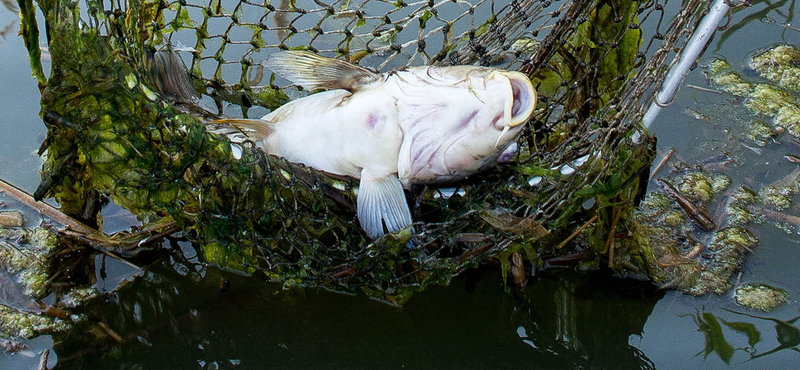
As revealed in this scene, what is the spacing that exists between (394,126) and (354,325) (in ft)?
3.07

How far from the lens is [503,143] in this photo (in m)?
2.40

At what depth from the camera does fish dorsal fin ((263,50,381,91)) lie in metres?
2.63

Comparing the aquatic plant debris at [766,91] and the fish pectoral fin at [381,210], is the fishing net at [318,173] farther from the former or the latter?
the aquatic plant debris at [766,91]

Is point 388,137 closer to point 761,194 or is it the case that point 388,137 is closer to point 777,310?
point 777,310

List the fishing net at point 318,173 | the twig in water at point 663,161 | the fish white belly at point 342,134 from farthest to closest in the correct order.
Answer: the twig in water at point 663,161, the fish white belly at point 342,134, the fishing net at point 318,173

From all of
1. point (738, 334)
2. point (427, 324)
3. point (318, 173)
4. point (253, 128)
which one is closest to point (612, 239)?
point (738, 334)

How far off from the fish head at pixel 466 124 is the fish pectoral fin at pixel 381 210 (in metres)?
0.12

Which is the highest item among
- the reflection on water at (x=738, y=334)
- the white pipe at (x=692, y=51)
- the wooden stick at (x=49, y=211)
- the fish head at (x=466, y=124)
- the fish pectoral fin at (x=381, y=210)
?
the white pipe at (x=692, y=51)

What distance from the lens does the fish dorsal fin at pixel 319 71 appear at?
2.63 metres

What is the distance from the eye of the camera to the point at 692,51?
2.40m

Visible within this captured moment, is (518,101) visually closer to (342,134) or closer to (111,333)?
(342,134)

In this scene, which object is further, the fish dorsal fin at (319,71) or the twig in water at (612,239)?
the twig in water at (612,239)

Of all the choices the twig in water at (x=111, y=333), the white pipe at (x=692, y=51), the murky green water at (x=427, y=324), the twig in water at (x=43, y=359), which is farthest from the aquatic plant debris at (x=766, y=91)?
the twig in water at (x=43, y=359)

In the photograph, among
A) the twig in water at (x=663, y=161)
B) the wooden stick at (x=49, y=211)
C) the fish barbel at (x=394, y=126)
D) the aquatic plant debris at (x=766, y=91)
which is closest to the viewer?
the fish barbel at (x=394, y=126)
